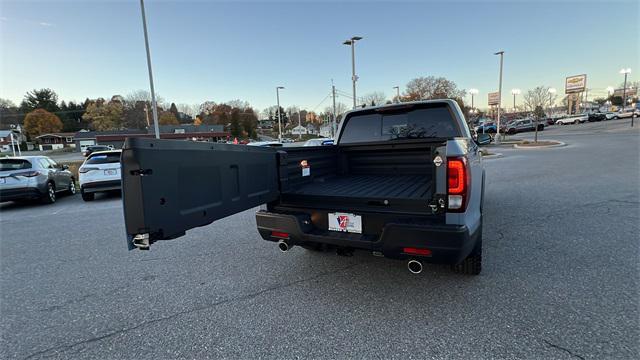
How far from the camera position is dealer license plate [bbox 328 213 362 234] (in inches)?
113

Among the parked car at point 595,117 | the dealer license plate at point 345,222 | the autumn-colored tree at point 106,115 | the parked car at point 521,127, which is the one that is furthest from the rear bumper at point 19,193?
the autumn-colored tree at point 106,115

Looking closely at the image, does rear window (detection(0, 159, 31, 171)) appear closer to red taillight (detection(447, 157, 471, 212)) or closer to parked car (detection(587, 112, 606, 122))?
red taillight (detection(447, 157, 471, 212))

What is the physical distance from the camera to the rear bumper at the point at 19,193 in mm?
8484

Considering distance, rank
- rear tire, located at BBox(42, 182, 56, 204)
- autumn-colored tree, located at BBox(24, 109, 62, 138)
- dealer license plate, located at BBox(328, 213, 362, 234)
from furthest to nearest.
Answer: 1. autumn-colored tree, located at BBox(24, 109, 62, 138)
2. rear tire, located at BBox(42, 182, 56, 204)
3. dealer license plate, located at BBox(328, 213, 362, 234)

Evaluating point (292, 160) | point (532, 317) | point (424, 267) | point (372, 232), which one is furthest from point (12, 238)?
point (532, 317)

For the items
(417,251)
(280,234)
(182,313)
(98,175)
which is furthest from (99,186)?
(417,251)

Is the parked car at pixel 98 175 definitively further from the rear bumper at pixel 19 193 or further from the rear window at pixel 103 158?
the rear bumper at pixel 19 193

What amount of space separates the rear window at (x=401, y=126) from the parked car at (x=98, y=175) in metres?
7.84

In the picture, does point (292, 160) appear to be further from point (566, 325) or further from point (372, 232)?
point (566, 325)

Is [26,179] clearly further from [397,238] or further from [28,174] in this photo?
[397,238]

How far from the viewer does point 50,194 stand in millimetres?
9391

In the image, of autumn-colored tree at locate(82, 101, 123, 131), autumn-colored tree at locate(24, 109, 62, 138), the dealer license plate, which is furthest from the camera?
autumn-colored tree at locate(24, 109, 62, 138)

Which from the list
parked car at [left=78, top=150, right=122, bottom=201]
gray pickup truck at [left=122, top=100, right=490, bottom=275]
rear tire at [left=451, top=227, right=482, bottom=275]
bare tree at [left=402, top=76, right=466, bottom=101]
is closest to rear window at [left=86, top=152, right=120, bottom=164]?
parked car at [left=78, top=150, right=122, bottom=201]

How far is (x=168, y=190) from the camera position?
209 cm
